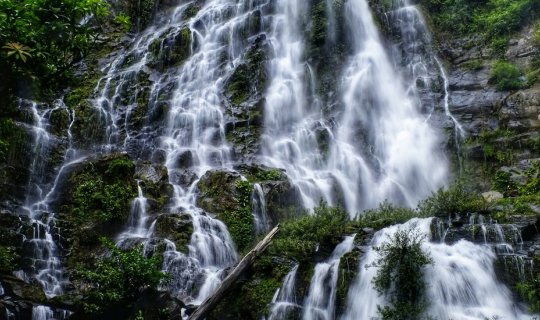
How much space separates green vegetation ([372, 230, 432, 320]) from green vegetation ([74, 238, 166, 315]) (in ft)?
16.8

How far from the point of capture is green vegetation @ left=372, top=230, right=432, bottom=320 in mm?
8953

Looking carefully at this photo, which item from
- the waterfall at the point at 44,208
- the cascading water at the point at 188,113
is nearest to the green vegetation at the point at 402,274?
the cascading water at the point at 188,113

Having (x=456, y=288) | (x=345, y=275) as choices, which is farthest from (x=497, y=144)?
(x=345, y=275)

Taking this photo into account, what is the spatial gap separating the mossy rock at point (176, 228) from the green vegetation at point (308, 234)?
2.86 meters

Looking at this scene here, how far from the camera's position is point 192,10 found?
28781 mm

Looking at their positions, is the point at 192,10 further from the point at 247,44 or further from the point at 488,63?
the point at 488,63

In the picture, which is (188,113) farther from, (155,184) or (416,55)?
(416,55)

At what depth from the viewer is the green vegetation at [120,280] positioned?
10289 millimetres

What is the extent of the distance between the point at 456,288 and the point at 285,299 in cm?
358

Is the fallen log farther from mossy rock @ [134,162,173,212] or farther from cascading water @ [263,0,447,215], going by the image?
cascading water @ [263,0,447,215]

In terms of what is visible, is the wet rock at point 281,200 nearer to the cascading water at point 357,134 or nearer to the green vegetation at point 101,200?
the cascading water at point 357,134

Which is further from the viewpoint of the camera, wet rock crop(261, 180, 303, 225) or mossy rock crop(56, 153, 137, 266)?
wet rock crop(261, 180, 303, 225)

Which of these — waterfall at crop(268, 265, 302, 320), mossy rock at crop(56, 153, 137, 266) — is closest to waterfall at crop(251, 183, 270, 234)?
mossy rock at crop(56, 153, 137, 266)

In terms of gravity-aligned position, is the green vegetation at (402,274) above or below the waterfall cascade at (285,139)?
below
